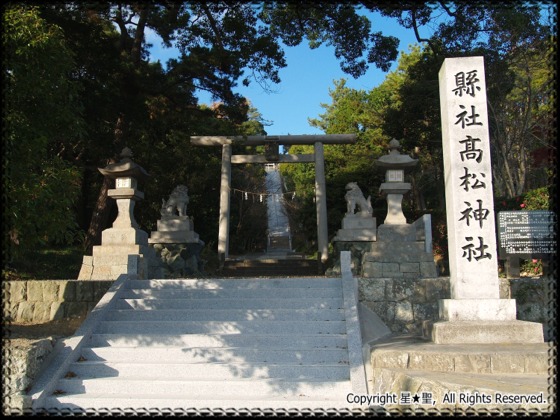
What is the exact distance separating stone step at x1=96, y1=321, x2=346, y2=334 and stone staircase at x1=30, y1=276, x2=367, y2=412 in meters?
0.01

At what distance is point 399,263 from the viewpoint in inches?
384

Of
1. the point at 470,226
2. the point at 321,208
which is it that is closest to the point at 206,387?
the point at 470,226

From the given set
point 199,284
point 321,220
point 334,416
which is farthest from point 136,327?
point 321,220

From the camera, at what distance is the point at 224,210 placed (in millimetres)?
14445

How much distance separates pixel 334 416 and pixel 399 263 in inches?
228

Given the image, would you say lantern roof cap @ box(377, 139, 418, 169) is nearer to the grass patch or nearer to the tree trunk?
the tree trunk

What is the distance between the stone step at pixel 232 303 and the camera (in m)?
6.88

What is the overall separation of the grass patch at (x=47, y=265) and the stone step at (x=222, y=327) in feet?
21.5

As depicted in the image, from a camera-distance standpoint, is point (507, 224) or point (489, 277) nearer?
point (489, 277)

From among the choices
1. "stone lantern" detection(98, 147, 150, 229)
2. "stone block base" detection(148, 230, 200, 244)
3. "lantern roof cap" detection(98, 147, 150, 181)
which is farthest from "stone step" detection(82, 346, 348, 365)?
"stone block base" detection(148, 230, 200, 244)

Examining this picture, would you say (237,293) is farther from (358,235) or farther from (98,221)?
(98,221)

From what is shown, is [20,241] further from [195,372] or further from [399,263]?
[399,263]

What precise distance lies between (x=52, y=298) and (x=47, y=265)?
5.56 meters

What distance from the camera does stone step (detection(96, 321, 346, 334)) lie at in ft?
20.5
